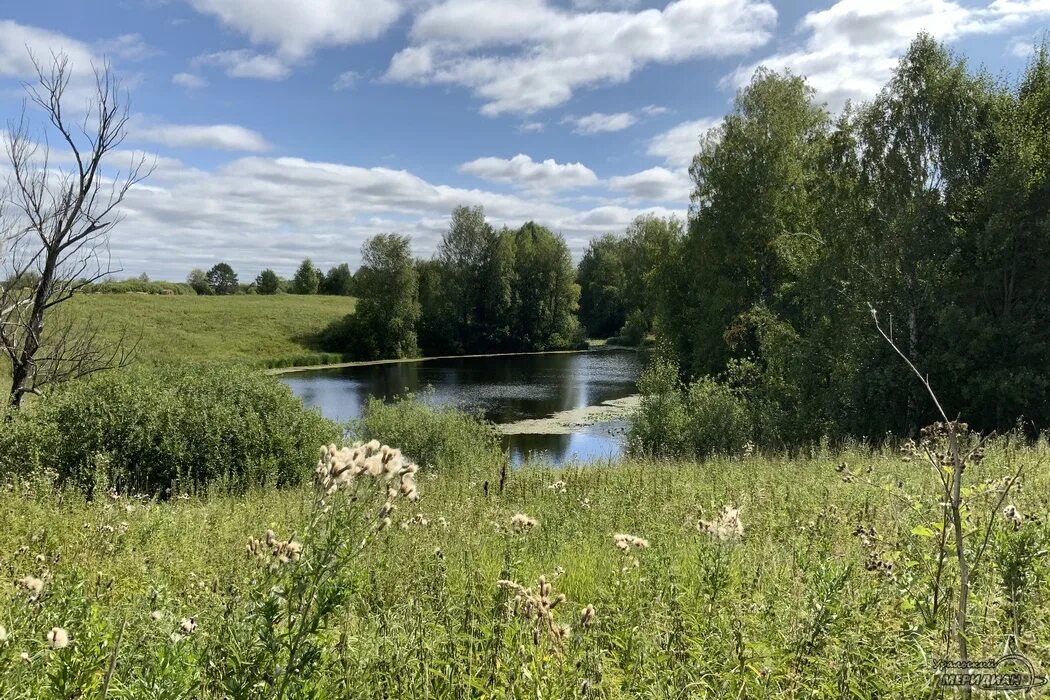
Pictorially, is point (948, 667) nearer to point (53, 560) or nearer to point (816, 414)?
point (53, 560)

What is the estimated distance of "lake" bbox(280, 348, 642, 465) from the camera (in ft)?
75.7

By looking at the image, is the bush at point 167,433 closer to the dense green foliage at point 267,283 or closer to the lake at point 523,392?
the lake at point 523,392

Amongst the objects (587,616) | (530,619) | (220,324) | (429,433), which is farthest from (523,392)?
(220,324)

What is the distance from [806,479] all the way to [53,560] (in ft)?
23.1

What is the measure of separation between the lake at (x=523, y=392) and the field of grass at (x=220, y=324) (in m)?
7.19

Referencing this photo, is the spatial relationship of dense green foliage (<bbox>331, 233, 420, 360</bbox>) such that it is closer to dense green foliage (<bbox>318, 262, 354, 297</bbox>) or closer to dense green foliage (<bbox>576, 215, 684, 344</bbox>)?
dense green foliage (<bbox>576, 215, 684, 344</bbox>)

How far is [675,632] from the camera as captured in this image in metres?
2.57

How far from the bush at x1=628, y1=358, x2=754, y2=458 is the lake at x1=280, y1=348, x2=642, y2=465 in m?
1.44

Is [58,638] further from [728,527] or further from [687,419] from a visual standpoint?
[687,419]

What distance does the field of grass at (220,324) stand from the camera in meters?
48.0

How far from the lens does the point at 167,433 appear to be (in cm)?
1112

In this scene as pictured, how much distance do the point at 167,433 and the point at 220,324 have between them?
49530 millimetres

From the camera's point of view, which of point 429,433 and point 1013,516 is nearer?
point 1013,516

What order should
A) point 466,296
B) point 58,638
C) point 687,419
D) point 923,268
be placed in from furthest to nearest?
point 466,296 < point 687,419 < point 923,268 < point 58,638
